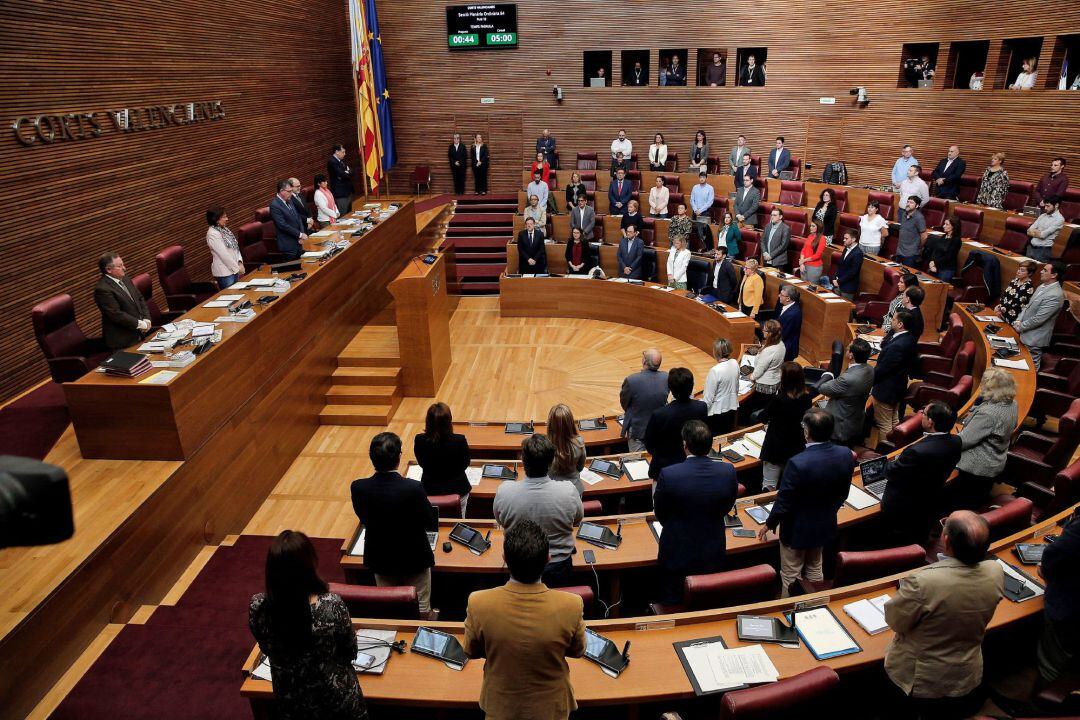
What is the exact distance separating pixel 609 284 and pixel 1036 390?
5.14 metres

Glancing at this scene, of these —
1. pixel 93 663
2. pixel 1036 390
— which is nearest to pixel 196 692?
pixel 93 663

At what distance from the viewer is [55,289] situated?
6062mm

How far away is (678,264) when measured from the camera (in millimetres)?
8867

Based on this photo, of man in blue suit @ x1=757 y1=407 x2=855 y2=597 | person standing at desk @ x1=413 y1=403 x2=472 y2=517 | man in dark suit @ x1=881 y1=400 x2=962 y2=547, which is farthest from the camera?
person standing at desk @ x1=413 y1=403 x2=472 y2=517

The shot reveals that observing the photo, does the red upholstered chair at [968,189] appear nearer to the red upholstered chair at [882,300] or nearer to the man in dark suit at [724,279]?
the red upholstered chair at [882,300]

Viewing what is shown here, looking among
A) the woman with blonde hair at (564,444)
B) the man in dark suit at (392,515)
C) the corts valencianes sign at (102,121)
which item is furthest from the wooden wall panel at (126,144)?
the woman with blonde hair at (564,444)

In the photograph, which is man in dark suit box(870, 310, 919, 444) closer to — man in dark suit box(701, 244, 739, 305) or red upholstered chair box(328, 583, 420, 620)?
man in dark suit box(701, 244, 739, 305)

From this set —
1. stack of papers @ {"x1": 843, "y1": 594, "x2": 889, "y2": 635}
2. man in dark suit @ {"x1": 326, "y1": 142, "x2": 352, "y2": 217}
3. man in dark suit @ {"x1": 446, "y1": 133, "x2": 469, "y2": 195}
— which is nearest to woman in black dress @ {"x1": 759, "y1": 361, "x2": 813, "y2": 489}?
stack of papers @ {"x1": 843, "y1": 594, "x2": 889, "y2": 635}

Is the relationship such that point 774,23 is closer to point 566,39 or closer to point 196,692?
point 566,39

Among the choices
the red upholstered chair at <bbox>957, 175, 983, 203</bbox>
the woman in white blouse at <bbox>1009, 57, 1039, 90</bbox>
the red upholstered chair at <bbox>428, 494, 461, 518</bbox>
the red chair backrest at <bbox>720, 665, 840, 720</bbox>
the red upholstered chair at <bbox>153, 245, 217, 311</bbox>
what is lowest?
the red upholstered chair at <bbox>428, 494, 461, 518</bbox>

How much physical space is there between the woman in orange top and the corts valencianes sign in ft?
23.4

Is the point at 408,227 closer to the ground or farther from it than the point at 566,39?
closer to the ground

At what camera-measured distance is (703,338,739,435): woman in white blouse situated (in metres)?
5.10

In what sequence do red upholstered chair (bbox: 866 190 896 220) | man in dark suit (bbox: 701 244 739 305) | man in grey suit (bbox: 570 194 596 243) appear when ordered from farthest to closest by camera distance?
man in grey suit (bbox: 570 194 596 243) < red upholstered chair (bbox: 866 190 896 220) < man in dark suit (bbox: 701 244 739 305)
